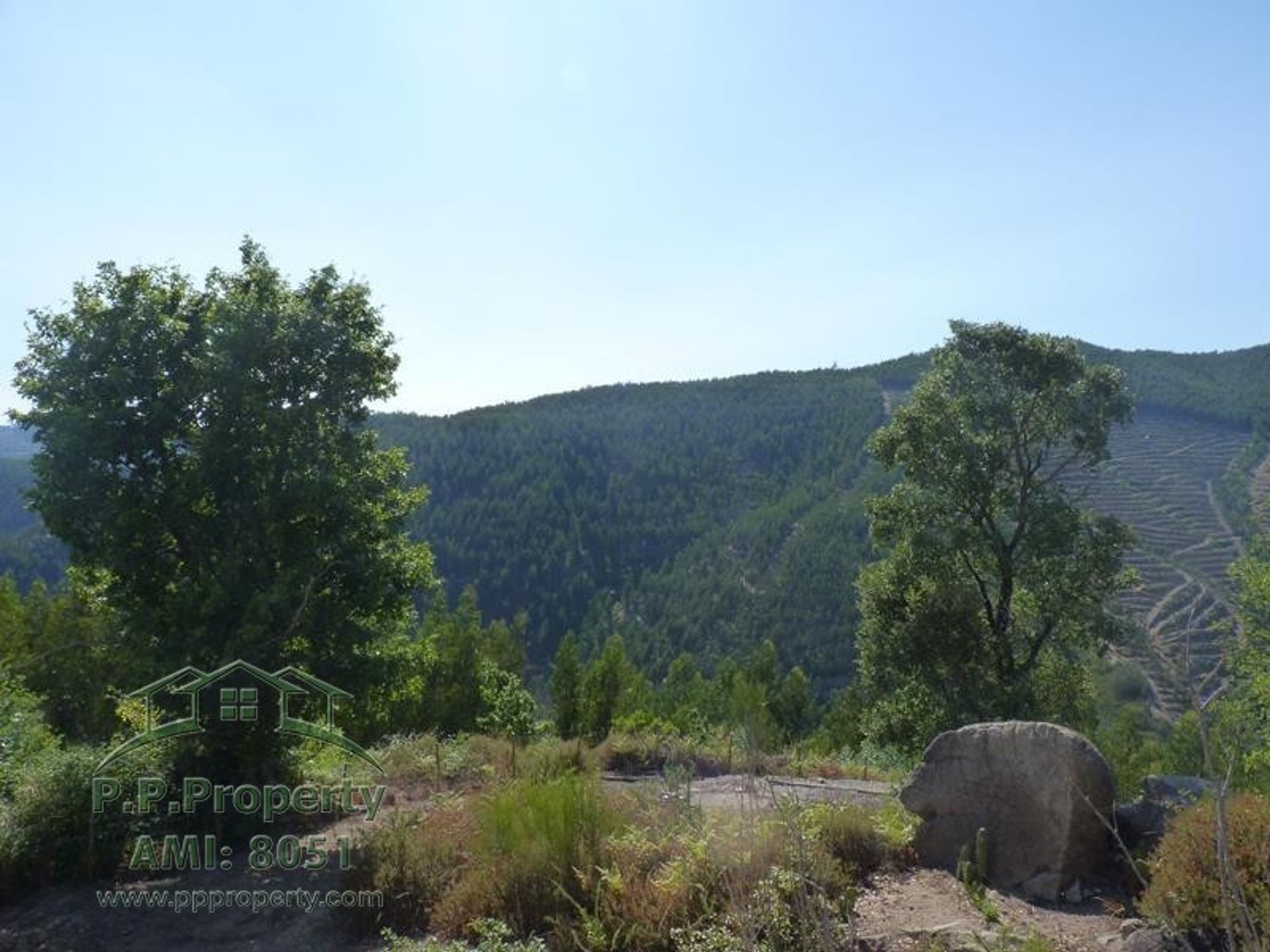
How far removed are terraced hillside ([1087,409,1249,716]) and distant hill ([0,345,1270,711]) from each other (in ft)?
0.83

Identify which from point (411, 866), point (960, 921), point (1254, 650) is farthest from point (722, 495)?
point (960, 921)

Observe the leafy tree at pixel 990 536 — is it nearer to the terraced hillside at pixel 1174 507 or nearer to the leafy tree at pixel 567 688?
the leafy tree at pixel 567 688

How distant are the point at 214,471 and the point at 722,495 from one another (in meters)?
108

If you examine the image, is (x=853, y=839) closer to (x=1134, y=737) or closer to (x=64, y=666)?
(x=64, y=666)

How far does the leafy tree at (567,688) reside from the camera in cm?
3497

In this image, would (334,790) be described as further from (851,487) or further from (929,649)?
(851,487)

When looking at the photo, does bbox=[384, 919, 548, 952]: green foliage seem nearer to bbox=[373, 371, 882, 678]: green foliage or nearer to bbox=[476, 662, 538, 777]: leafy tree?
bbox=[476, 662, 538, 777]: leafy tree

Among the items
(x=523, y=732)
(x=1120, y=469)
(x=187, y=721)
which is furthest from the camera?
(x=1120, y=469)

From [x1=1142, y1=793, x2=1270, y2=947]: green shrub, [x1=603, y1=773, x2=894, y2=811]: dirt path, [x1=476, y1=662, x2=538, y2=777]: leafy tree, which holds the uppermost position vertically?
[x1=1142, y1=793, x2=1270, y2=947]: green shrub

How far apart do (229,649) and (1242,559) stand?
1593 centimetres

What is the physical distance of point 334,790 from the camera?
10.9 m

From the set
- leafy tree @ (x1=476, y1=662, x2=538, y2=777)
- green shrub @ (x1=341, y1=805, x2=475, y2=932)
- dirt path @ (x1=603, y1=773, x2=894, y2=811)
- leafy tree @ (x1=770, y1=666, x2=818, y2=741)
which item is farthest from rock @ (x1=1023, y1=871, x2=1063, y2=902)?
leafy tree @ (x1=770, y1=666, x2=818, y2=741)

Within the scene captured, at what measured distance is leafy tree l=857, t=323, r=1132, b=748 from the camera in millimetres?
15875

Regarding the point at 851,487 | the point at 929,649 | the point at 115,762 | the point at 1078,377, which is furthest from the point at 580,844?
the point at 851,487
